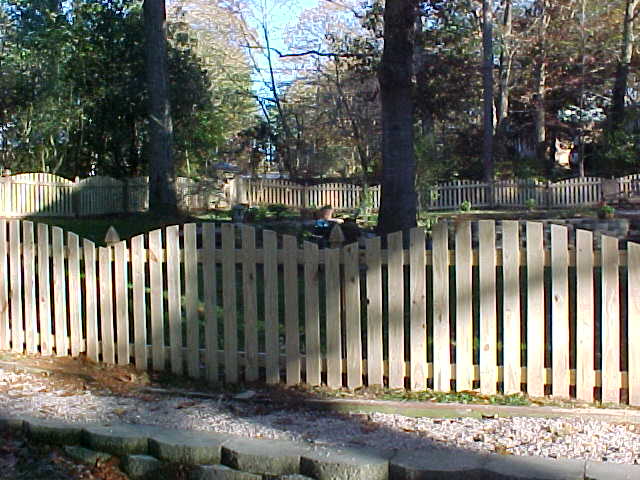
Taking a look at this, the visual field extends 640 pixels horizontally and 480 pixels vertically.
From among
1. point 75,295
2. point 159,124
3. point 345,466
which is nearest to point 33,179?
point 159,124

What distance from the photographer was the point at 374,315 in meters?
6.53

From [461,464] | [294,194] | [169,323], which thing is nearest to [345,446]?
[461,464]

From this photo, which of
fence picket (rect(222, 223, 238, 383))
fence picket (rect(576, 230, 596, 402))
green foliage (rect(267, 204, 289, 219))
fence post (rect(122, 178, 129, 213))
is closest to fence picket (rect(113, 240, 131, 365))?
fence picket (rect(222, 223, 238, 383))

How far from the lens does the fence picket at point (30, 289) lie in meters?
7.75

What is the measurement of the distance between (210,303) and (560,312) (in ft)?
8.85

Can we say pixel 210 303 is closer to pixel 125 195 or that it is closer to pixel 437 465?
pixel 437 465

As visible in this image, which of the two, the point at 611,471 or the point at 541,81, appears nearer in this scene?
the point at 611,471

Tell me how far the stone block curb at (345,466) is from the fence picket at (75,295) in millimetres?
3159

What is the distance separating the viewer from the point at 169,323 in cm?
716

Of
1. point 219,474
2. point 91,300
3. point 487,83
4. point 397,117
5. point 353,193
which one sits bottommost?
point 219,474

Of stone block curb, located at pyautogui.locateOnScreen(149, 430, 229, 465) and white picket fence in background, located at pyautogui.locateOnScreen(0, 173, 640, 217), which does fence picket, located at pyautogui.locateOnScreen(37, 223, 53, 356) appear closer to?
stone block curb, located at pyautogui.locateOnScreen(149, 430, 229, 465)

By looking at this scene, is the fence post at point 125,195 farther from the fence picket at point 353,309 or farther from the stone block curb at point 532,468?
the stone block curb at point 532,468

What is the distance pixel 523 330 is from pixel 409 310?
79.6 inches

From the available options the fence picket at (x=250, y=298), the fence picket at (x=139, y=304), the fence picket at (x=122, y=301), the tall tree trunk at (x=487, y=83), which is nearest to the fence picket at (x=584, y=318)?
the fence picket at (x=250, y=298)
